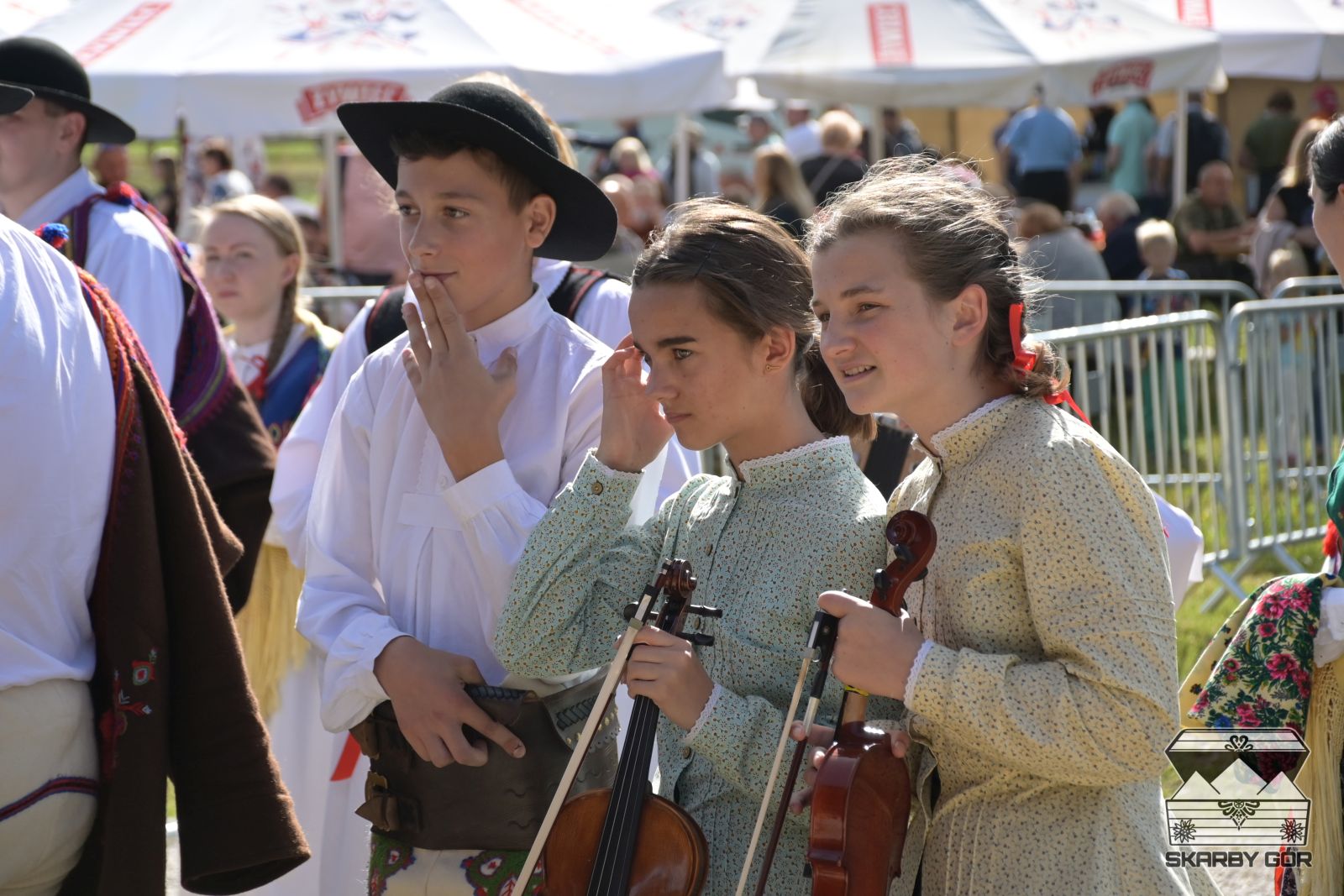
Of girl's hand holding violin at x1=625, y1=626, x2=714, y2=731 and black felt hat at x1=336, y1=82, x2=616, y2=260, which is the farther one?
black felt hat at x1=336, y1=82, x2=616, y2=260

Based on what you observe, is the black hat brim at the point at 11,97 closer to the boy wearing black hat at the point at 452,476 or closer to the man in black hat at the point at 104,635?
the man in black hat at the point at 104,635

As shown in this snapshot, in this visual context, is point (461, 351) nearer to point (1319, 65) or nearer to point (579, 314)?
point (579, 314)

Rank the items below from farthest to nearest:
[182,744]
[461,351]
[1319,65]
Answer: [1319,65] → [461,351] → [182,744]

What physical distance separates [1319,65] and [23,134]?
1135 cm

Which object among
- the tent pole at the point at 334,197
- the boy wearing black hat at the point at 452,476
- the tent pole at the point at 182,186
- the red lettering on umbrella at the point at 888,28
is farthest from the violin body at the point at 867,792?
the red lettering on umbrella at the point at 888,28

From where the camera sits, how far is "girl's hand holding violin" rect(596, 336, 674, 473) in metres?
2.63

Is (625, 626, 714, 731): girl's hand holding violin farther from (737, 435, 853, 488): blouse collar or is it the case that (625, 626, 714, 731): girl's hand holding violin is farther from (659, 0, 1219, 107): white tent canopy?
(659, 0, 1219, 107): white tent canopy

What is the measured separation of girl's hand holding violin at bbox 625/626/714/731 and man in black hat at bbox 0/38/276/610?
6.95ft

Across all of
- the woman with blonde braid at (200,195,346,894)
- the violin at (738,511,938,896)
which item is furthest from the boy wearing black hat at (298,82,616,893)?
the woman with blonde braid at (200,195,346,894)

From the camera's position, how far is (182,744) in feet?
8.42

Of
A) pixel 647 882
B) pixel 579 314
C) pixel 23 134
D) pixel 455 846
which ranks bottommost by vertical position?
pixel 455 846

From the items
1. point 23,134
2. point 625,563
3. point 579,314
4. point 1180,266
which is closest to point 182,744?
point 625,563

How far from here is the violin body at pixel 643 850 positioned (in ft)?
7.15

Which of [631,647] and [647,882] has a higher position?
[631,647]
